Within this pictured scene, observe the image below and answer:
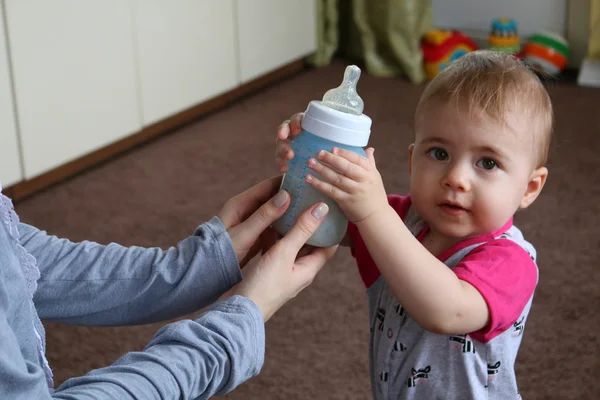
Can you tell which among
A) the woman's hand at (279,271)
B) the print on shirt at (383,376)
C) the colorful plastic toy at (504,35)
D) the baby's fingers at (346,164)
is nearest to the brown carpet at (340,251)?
the colorful plastic toy at (504,35)

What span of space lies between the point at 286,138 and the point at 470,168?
213 mm

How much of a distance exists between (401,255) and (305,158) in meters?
0.15

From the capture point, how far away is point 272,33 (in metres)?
3.24

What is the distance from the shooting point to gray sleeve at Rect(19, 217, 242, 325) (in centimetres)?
107

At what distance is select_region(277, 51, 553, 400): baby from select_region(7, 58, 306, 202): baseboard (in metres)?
1.54

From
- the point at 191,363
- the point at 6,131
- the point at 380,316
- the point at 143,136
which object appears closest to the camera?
the point at 191,363

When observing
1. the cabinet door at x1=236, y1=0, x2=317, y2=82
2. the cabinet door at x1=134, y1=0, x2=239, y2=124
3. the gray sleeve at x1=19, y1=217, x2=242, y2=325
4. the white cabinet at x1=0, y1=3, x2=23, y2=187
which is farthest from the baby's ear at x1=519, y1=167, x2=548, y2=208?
the cabinet door at x1=236, y1=0, x2=317, y2=82

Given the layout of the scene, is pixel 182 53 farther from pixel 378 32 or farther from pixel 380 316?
pixel 380 316

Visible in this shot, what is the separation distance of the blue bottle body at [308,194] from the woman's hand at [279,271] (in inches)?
0.7

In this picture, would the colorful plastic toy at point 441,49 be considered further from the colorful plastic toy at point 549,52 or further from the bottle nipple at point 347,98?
the bottle nipple at point 347,98

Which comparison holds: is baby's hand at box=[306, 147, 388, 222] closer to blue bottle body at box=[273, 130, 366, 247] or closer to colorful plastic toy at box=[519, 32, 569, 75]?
blue bottle body at box=[273, 130, 366, 247]

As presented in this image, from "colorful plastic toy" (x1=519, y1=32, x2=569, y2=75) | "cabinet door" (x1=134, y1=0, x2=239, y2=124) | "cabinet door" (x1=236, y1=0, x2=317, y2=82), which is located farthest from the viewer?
"colorful plastic toy" (x1=519, y1=32, x2=569, y2=75)

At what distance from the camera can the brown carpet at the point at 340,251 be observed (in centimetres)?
169

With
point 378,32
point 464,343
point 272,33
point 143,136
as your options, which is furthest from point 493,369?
point 378,32
